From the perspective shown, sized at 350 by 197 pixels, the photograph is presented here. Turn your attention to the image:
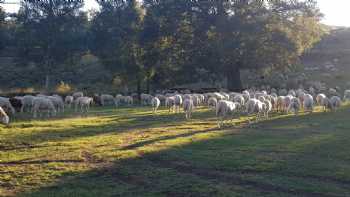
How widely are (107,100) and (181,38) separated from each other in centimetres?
1216

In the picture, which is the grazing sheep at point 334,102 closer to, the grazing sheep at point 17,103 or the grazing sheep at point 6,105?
→ the grazing sheep at point 6,105

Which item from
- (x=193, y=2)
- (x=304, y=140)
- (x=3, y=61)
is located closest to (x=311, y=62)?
(x=193, y=2)

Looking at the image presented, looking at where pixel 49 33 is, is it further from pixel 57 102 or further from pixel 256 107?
pixel 256 107

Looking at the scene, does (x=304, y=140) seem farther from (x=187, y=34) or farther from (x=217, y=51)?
(x=187, y=34)

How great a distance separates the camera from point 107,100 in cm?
4941

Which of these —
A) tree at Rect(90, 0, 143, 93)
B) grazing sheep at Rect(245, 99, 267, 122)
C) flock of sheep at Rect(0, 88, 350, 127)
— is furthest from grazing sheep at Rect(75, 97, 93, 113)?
grazing sheep at Rect(245, 99, 267, 122)

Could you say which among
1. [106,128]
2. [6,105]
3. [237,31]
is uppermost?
[237,31]

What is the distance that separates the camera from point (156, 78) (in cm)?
6638

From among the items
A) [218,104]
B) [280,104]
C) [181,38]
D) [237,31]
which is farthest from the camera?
[181,38]

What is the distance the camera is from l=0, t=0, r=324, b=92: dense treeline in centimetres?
5022

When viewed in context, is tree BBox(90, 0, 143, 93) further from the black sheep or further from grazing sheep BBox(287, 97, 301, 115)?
grazing sheep BBox(287, 97, 301, 115)

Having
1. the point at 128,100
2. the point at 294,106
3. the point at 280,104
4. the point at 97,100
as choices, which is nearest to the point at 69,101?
the point at 97,100

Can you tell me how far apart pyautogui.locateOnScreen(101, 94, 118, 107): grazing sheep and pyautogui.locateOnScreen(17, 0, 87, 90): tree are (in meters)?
23.3

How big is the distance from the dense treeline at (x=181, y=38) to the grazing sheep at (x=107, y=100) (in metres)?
6.41
